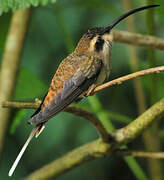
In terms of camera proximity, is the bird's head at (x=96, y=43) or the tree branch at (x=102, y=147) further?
the bird's head at (x=96, y=43)

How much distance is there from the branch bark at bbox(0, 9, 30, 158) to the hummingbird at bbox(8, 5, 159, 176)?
272mm

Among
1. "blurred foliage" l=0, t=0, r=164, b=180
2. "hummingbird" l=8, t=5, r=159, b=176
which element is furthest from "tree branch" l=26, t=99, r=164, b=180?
"blurred foliage" l=0, t=0, r=164, b=180

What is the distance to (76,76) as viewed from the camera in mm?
1486

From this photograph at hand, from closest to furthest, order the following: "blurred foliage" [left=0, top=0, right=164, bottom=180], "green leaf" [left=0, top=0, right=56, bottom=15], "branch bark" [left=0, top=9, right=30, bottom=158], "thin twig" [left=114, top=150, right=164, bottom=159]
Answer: "green leaf" [left=0, top=0, right=56, bottom=15] → "thin twig" [left=114, top=150, right=164, bottom=159] → "branch bark" [left=0, top=9, right=30, bottom=158] → "blurred foliage" [left=0, top=0, right=164, bottom=180]

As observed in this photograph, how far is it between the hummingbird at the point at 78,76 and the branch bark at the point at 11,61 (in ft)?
0.89

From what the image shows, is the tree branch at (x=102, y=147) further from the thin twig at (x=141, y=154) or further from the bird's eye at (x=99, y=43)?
the bird's eye at (x=99, y=43)

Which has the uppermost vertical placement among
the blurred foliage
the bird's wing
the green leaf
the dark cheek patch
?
the green leaf

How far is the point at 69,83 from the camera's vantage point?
1460 millimetres

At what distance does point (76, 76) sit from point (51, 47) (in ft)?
5.79

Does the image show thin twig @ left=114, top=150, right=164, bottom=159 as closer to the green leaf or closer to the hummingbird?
the hummingbird

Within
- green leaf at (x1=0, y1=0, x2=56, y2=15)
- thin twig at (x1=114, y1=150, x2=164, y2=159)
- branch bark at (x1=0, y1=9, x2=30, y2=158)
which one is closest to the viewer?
green leaf at (x1=0, y1=0, x2=56, y2=15)

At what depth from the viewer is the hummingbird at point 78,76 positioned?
135 centimetres

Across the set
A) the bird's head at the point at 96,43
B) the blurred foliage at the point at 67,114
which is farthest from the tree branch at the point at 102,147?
the blurred foliage at the point at 67,114

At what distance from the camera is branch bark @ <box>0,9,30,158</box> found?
172 cm
